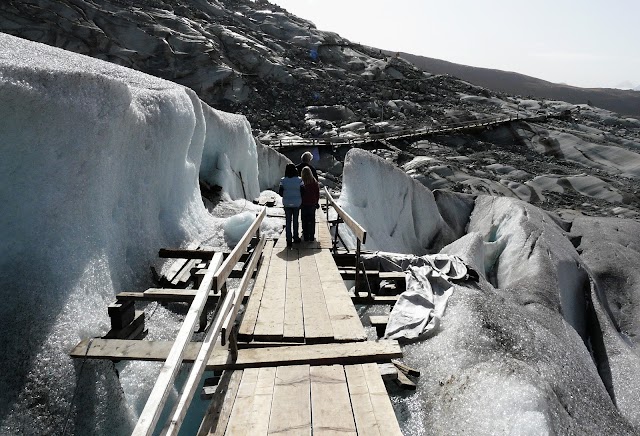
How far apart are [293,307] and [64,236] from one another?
8.89ft

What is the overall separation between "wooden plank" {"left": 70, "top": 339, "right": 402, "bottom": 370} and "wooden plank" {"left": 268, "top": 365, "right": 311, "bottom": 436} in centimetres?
16

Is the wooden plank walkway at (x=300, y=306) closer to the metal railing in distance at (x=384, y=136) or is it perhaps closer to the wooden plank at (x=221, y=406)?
the wooden plank at (x=221, y=406)

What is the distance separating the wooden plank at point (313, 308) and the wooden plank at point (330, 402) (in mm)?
536

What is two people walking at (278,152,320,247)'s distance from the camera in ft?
24.7

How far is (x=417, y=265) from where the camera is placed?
26.9 feet

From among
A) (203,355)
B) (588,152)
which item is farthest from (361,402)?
(588,152)

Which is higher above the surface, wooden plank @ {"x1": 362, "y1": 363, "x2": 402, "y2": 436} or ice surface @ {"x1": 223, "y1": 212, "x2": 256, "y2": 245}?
wooden plank @ {"x1": 362, "y1": 363, "x2": 402, "y2": 436}

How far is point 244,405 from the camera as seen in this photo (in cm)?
355

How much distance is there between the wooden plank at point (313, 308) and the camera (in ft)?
15.1

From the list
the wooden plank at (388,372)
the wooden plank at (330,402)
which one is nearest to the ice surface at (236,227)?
the wooden plank at (388,372)

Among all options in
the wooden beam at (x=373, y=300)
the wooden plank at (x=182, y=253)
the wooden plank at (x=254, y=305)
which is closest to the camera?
the wooden plank at (x=254, y=305)

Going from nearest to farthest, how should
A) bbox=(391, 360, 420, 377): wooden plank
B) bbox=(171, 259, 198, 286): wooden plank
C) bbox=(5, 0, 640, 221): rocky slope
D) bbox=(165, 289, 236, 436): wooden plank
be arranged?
bbox=(165, 289, 236, 436): wooden plank
bbox=(391, 360, 420, 377): wooden plank
bbox=(171, 259, 198, 286): wooden plank
bbox=(5, 0, 640, 221): rocky slope

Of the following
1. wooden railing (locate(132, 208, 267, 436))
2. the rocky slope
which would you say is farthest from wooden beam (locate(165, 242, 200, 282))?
the rocky slope

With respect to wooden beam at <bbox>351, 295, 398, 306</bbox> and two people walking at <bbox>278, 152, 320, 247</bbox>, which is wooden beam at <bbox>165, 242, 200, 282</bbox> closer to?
two people walking at <bbox>278, 152, 320, 247</bbox>
